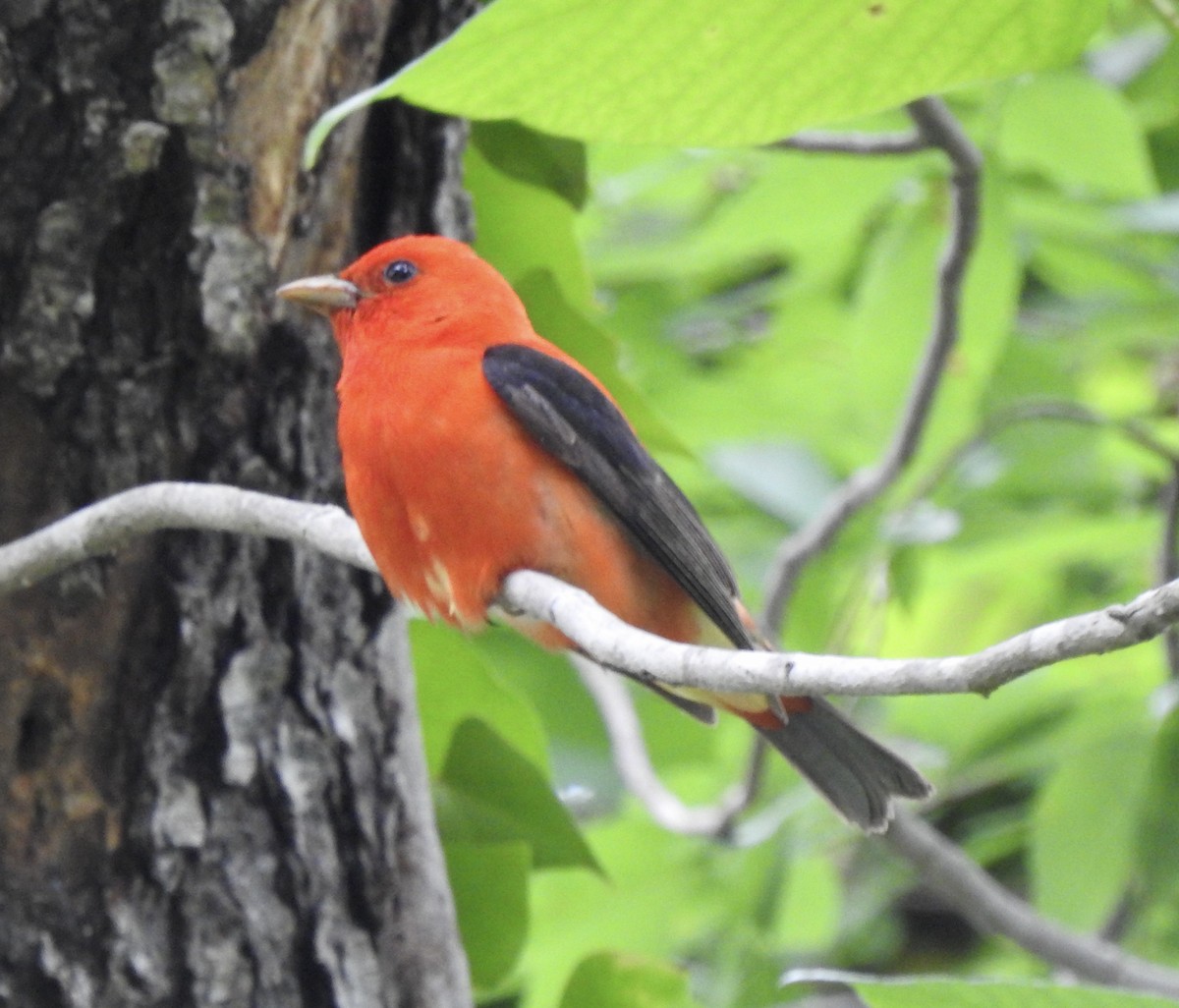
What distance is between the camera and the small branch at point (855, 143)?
142 inches

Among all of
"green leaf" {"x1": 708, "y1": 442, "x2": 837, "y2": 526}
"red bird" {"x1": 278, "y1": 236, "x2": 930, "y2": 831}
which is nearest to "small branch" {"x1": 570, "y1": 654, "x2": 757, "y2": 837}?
"green leaf" {"x1": 708, "y1": 442, "x2": 837, "y2": 526}

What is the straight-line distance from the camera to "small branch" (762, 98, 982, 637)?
333cm

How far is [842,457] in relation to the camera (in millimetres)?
4820

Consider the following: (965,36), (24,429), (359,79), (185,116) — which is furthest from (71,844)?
(965,36)

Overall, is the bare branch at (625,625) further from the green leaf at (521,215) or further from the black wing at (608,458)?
the green leaf at (521,215)

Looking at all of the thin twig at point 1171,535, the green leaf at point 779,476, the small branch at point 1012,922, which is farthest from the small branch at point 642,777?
the thin twig at point 1171,535

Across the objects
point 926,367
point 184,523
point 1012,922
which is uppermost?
point 184,523

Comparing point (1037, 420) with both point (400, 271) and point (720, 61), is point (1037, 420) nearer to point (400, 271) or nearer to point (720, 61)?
point (400, 271)

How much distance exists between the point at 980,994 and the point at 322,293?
174cm

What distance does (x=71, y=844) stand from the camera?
2707mm

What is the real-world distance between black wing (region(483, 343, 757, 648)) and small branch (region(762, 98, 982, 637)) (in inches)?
32.9

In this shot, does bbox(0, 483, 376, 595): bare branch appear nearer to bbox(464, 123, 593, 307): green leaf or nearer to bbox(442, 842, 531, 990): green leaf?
bbox(442, 842, 531, 990): green leaf

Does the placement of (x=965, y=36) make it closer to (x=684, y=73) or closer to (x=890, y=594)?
(x=684, y=73)

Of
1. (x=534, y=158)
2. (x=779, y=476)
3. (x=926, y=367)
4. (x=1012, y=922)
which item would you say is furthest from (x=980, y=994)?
(x=779, y=476)
